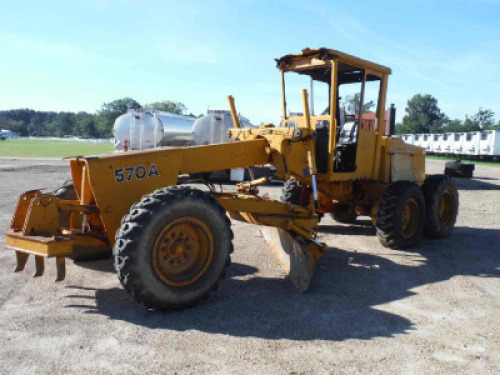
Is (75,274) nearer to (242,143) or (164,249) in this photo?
(164,249)

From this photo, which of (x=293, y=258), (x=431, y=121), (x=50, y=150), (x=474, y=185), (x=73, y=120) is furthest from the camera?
(x=73, y=120)

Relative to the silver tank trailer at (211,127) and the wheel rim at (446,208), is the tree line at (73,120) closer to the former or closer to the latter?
the silver tank trailer at (211,127)

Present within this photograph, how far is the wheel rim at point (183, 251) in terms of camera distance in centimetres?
446

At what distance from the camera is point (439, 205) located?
8.62 m

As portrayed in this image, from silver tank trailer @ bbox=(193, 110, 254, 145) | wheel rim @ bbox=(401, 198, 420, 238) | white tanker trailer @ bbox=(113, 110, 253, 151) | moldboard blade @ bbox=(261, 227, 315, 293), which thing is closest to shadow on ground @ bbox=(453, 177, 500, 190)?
silver tank trailer @ bbox=(193, 110, 254, 145)

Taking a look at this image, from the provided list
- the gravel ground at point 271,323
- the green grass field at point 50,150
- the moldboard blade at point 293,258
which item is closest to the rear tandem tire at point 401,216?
the gravel ground at point 271,323

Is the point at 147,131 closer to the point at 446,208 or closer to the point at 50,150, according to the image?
the point at 446,208

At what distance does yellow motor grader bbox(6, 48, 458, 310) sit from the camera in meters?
4.40

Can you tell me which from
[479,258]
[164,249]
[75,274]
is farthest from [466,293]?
[75,274]

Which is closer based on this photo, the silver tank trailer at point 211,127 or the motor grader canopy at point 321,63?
the motor grader canopy at point 321,63

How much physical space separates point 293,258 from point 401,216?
8.50 feet

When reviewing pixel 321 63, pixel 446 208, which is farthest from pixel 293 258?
pixel 446 208

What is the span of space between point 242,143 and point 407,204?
342cm

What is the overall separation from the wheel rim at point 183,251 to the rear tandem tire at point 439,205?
17.0ft
